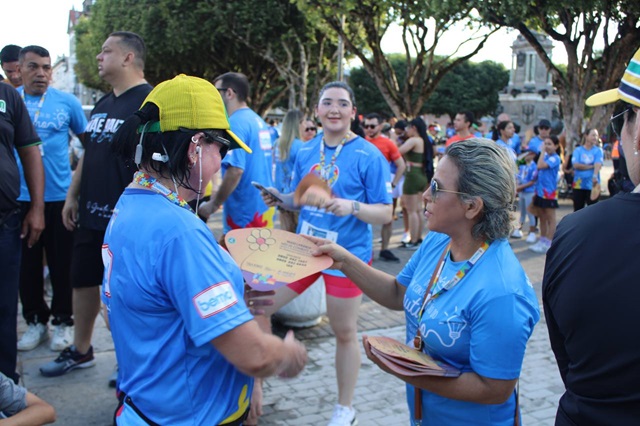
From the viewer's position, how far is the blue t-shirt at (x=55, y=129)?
5027 millimetres

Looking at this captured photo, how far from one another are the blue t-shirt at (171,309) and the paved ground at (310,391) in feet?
7.47

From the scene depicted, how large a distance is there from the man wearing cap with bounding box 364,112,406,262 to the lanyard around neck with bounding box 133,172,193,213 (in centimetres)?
739

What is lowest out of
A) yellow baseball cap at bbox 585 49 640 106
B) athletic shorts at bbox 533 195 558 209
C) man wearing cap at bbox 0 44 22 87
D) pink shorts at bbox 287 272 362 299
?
athletic shorts at bbox 533 195 558 209

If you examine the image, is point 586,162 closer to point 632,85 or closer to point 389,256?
point 389,256

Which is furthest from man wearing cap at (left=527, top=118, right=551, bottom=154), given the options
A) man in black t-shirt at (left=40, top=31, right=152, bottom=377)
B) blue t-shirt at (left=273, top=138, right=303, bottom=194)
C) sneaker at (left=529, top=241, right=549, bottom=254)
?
man in black t-shirt at (left=40, top=31, right=152, bottom=377)

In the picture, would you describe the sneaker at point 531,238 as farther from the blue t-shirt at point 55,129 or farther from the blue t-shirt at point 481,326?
the blue t-shirt at point 481,326

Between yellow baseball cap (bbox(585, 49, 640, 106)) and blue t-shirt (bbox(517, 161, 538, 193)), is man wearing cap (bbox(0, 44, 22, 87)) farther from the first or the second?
blue t-shirt (bbox(517, 161, 538, 193))

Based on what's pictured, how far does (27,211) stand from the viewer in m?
4.57

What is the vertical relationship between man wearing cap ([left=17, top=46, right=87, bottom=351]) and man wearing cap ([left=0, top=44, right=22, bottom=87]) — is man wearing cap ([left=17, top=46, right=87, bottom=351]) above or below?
below

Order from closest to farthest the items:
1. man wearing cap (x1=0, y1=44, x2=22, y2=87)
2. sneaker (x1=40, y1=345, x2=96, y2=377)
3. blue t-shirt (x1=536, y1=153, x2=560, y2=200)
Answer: sneaker (x1=40, y1=345, x2=96, y2=377)
man wearing cap (x1=0, y1=44, x2=22, y2=87)
blue t-shirt (x1=536, y1=153, x2=560, y2=200)

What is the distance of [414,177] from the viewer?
9969 mm

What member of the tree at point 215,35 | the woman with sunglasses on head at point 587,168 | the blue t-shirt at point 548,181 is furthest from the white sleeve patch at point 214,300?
the tree at point 215,35

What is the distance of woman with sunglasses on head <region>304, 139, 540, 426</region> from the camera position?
207cm

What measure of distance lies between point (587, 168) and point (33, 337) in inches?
376
